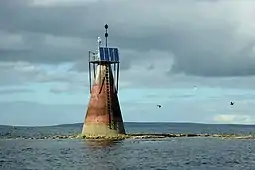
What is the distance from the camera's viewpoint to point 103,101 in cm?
10100

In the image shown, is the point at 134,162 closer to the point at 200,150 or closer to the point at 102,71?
the point at 200,150

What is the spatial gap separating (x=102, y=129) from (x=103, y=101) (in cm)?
427

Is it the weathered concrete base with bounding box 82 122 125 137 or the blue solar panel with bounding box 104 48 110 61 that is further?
the blue solar panel with bounding box 104 48 110 61

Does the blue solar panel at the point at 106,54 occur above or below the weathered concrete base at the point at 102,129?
above

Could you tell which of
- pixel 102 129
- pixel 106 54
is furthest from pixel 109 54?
pixel 102 129

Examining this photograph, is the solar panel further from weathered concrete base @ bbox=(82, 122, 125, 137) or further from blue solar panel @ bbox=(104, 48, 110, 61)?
weathered concrete base @ bbox=(82, 122, 125, 137)

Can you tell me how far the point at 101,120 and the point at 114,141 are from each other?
3757 millimetres

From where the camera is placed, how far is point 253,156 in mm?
78625

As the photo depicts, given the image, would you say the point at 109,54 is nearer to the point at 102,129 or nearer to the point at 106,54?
the point at 106,54

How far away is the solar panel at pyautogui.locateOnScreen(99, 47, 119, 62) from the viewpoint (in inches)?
4005

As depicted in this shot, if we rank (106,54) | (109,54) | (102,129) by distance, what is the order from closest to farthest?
(102,129) → (106,54) → (109,54)

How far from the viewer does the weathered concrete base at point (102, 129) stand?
331 ft

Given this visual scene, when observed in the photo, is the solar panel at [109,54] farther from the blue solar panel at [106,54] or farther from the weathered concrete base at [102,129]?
the weathered concrete base at [102,129]

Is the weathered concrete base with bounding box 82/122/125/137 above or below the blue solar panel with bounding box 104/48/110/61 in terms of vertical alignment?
below
